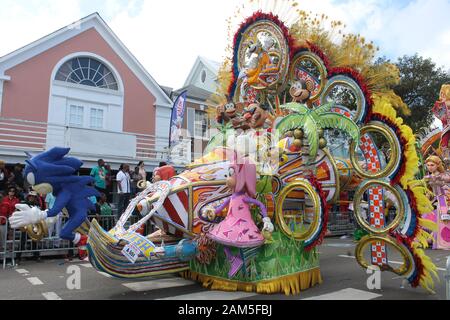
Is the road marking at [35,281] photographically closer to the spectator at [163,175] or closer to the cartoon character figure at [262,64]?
the spectator at [163,175]

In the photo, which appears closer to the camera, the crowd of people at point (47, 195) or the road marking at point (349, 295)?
the road marking at point (349, 295)

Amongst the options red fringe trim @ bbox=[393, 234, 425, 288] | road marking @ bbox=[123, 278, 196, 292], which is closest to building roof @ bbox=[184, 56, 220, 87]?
road marking @ bbox=[123, 278, 196, 292]

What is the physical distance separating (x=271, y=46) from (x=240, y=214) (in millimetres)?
2973

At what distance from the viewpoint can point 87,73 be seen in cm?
1565

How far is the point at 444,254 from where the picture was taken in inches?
360

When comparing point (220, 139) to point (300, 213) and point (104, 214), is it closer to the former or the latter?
point (300, 213)

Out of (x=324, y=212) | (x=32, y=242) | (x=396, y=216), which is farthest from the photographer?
(x=32, y=242)

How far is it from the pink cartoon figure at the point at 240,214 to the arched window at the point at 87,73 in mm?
12263

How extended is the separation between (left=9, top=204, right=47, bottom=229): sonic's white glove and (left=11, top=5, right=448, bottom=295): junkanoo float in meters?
0.01

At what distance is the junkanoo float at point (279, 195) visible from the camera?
4.67m

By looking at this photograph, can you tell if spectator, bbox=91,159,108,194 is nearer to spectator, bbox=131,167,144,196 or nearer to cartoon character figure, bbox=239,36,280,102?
spectator, bbox=131,167,144,196

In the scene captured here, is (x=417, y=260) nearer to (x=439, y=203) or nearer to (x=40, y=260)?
(x=439, y=203)

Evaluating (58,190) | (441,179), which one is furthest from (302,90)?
(441,179)

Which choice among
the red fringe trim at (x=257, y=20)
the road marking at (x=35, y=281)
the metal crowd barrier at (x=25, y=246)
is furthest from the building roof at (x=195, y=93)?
the road marking at (x=35, y=281)
